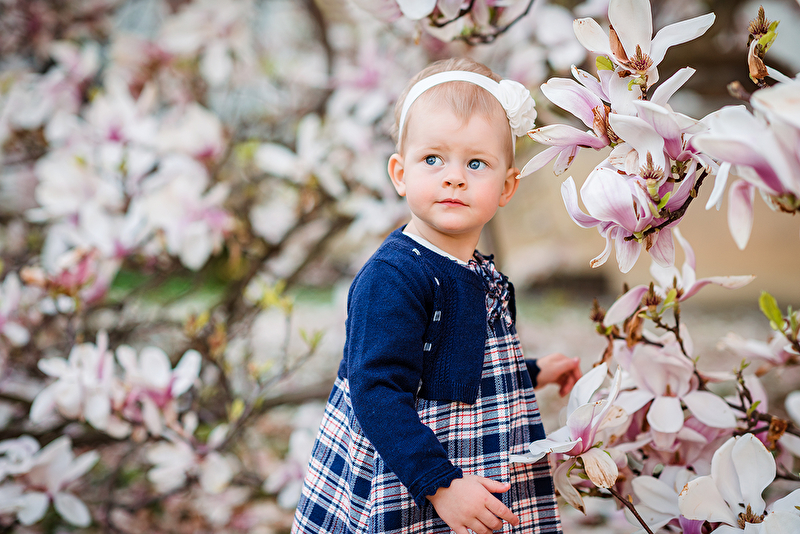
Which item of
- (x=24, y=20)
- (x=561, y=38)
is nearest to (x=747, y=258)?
(x=561, y=38)

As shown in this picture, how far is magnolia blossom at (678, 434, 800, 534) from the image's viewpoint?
2.04 ft

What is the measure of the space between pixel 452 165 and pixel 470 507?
36cm

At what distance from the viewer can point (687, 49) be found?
145cm

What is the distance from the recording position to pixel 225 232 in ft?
4.46

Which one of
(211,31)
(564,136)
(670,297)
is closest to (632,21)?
(564,136)

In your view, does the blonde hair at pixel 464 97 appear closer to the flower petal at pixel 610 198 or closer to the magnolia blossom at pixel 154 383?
the flower petal at pixel 610 198

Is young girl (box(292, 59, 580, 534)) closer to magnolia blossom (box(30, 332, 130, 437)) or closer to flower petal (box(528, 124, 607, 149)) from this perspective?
flower petal (box(528, 124, 607, 149))

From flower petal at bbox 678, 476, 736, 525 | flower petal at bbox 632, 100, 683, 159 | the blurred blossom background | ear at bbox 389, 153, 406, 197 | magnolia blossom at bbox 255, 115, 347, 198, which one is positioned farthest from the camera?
magnolia blossom at bbox 255, 115, 347, 198

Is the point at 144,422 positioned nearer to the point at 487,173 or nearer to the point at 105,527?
the point at 105,527

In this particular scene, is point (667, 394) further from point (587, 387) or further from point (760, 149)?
point (760, 149)

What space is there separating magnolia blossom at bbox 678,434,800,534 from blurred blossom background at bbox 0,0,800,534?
0.60 m

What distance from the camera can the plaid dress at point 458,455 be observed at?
0.66 meters

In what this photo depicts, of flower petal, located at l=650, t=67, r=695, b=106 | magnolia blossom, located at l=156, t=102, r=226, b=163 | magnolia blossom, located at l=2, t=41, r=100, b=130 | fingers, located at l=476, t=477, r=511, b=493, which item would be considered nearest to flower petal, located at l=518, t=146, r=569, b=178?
flower petal, located at l=650, t=67, r=695, b=106

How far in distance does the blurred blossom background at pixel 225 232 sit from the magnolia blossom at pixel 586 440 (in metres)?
0.51
